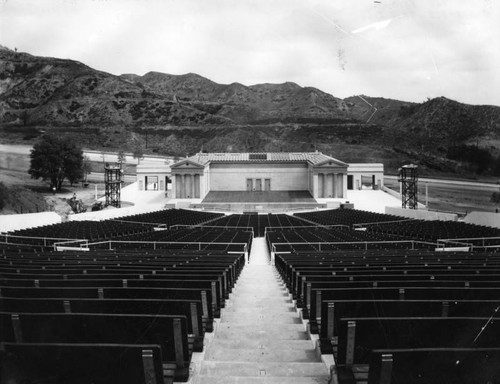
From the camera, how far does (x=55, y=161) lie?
204 feet

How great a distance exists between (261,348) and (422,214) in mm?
35720

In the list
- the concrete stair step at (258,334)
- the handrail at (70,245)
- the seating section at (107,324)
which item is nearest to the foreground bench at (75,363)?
the seating section at (107,324)

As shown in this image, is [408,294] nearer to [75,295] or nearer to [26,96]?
[75,295]

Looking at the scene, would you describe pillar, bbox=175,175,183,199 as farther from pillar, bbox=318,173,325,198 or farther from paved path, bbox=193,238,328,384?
paved path, bbox=193,238,328,384

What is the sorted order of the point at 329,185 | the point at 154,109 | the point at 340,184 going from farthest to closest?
1. the point at 154,109
2. the point at 329,185
3. the point at 340,184

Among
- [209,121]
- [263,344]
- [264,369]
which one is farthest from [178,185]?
[209,121]

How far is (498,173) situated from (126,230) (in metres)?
54.0

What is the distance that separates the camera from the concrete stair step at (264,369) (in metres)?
4.07

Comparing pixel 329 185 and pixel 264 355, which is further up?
pixel 329 185

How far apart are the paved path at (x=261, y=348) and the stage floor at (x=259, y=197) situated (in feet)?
149

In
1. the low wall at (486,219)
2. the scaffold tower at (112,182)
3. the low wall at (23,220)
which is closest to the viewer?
the low wall at (23,220)

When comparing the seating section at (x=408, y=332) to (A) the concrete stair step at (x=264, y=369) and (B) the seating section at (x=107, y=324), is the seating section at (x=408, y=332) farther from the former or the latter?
(B) the seating section at (x=107, y=324)

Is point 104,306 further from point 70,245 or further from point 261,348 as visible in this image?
point 70,245

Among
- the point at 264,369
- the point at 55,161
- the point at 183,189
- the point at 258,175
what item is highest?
the point at 55,161
